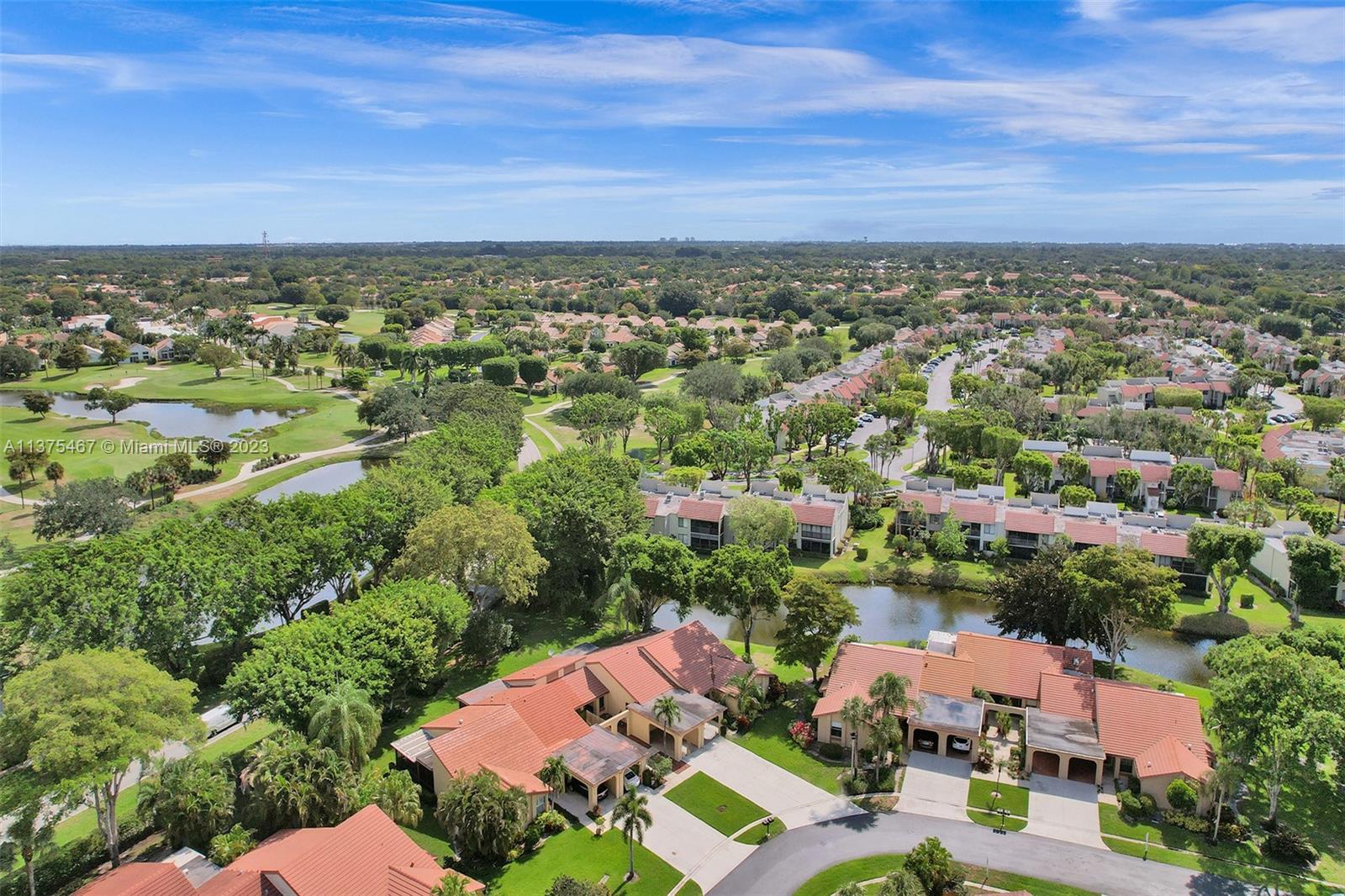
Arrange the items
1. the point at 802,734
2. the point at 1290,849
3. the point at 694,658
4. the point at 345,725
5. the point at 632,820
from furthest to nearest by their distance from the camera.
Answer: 1. the point at 694,658
2. the point at 802,734
3. the point at 345,725
4. the point at 1290,849
5. the point at 632,820

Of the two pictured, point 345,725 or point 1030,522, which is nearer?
point 345,725

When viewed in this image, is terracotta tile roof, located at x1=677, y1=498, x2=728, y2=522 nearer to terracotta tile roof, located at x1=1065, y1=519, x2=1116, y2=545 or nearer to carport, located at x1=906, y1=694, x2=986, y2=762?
terracotta tile roof, located at x1=1065, y1=519, x2=1116, y2=545

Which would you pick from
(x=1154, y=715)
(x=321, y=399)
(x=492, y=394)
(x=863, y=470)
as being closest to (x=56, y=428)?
(x=321, y=399)

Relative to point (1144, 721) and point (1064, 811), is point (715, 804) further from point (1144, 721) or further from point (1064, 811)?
point (1144, 721)

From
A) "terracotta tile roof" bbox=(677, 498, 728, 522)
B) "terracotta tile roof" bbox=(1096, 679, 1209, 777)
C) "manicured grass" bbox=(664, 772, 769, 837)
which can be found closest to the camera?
"manicured grass" bbox=(664, 772, 769, 837)

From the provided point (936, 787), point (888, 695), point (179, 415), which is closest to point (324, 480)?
point (179, 415)

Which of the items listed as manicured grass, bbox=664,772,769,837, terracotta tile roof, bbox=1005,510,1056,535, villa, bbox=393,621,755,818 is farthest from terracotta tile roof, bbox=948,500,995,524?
manicured grass, bbox=664,772,769,837
